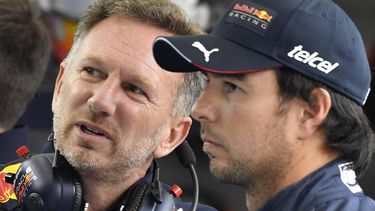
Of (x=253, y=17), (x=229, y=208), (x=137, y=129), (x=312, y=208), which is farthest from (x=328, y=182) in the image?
(x=229, y=208)

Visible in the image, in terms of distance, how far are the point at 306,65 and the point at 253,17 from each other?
164 mm

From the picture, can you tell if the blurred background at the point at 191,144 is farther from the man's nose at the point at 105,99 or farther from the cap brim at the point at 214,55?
the cap brim at the point at 214,55

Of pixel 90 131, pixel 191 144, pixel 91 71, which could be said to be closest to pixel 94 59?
pixel 91 71

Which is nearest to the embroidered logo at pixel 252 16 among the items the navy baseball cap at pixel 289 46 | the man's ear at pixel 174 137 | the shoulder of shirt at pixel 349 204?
the navy baseball cap at pixel 289 46

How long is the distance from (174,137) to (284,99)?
590mm

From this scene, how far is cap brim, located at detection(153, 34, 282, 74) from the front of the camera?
5.22 feet

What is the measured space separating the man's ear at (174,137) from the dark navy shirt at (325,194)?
554 millimetres

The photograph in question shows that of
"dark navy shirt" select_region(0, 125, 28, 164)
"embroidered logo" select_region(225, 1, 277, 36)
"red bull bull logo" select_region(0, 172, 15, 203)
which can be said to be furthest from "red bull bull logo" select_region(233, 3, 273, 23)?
"dark navy shirt" select_region(0, 125, 28, 164)

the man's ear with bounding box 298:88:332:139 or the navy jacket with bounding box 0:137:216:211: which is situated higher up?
the man's ear with bounding box 298:88:332:139

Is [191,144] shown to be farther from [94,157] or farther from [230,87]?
[230,87]

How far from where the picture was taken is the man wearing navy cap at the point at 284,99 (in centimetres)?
160

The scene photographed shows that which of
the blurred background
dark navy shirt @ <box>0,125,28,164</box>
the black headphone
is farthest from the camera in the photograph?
the blurred background

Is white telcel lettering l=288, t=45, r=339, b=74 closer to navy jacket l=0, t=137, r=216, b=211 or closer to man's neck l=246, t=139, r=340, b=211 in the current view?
man's neck l=246, t=139, r=340, b=211

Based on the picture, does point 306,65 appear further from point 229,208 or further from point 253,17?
point 229,208
